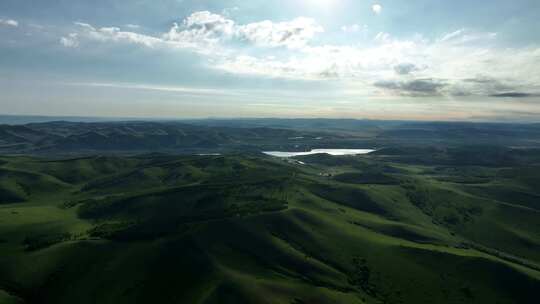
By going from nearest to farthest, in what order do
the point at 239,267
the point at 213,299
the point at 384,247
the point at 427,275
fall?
the point at 213,299, the point at 239,267, the point at 427,275, the point at 384,247

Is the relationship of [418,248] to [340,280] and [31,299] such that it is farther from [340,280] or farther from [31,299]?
[31,299]

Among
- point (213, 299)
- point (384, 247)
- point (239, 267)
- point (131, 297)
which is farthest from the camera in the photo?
point (384, 247)

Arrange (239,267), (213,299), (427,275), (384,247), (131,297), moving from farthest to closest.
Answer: (384,247)
(427,275)
(239,267)
(131,297)
(213,299)

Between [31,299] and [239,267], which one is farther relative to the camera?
[239,267]

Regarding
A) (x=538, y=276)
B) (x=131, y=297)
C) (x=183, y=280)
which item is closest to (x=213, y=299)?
(x=183, y=280)

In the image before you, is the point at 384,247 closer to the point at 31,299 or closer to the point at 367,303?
the point at 367,303

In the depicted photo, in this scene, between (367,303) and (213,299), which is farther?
(367,303)

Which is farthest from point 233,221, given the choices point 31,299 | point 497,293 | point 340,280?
point 497,293

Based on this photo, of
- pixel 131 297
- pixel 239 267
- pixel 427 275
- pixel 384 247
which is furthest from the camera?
pixel 384 247

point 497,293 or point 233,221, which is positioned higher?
point 233,221
